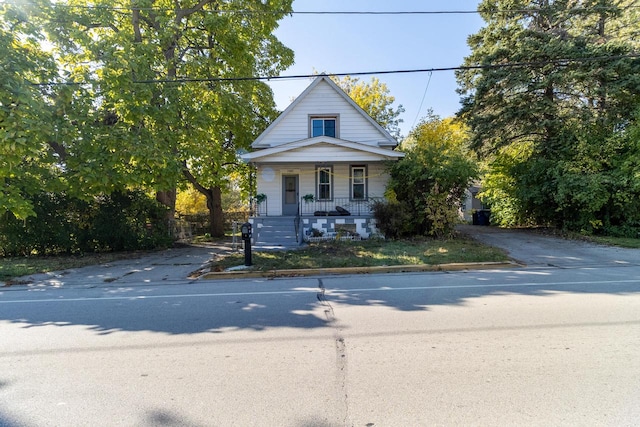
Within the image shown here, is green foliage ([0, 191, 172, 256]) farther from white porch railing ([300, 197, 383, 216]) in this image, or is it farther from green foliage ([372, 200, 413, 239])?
green foliage ([372, 200, 413, 239])

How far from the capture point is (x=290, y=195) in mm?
16578

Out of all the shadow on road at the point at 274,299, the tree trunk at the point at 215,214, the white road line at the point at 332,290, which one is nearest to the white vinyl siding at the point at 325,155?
the shadow on road at the point at 274,299

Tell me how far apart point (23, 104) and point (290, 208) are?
10.4m

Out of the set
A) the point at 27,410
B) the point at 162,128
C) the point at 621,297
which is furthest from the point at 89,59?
the point at 621,297

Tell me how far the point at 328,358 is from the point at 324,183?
522 inches

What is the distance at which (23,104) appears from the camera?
8836 mm

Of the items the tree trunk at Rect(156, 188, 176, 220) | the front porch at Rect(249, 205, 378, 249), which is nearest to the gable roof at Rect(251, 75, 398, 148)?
the front porch at Rect(249, 205, 378, 249)

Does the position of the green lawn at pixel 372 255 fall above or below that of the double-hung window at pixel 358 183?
below

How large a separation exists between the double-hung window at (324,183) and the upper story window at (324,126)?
73.9 inches

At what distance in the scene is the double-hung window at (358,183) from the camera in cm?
1644

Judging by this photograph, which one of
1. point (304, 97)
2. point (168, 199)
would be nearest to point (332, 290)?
point (304, 97)

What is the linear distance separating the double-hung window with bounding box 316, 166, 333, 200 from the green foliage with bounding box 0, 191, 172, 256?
7405mm

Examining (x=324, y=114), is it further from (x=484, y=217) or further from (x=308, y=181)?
(x=484, y=217)

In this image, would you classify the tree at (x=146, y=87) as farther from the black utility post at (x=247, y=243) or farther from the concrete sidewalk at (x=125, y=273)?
the black utility post at (x=247, y=243)
